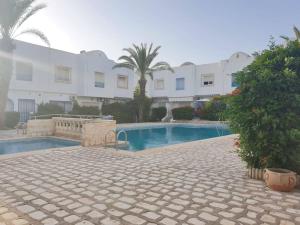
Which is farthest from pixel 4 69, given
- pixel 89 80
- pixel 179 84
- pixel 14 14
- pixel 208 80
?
pixel 208 80

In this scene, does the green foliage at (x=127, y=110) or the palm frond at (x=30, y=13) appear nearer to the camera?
the palm frond at (x=30, y=13)

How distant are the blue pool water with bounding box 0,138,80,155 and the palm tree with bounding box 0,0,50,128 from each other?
6.58 meters

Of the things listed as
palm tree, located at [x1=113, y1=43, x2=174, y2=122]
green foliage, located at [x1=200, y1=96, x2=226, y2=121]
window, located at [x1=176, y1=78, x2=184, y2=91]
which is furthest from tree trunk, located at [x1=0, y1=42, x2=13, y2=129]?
window, located at [x1=176, y1=78, x2=184, y2=91]

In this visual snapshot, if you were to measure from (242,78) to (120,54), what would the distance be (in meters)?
25.7

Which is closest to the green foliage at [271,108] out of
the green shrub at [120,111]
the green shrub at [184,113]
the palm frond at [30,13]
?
the palm frond at [30,13]

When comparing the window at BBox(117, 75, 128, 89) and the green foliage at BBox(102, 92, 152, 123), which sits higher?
the window at BBox(117, 75, 128, 89)

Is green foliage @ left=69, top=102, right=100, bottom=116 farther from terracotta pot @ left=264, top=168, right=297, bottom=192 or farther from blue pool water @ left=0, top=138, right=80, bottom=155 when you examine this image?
terracotta pot @ left=264, top=168, right=297, bottom=192

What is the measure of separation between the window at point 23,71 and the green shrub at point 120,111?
29.6ft

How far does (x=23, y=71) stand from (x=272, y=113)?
2486 cm

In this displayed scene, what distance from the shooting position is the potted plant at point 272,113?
570 centimetres

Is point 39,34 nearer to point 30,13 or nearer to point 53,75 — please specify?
point 30,13

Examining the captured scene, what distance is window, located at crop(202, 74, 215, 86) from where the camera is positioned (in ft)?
120

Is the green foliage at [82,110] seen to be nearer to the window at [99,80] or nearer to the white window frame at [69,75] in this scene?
the white window frame at [69,75]

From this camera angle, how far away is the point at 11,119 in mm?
21766
